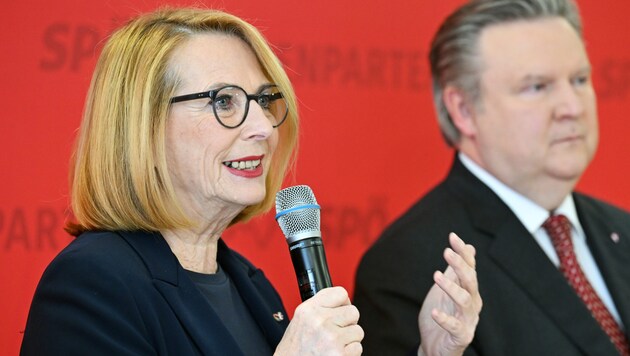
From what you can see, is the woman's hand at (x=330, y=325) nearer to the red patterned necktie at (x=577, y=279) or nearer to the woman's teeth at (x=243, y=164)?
the woman's teeth at (x=243, y=164)

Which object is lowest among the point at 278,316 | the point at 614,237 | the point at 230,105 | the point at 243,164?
the point at 278,316

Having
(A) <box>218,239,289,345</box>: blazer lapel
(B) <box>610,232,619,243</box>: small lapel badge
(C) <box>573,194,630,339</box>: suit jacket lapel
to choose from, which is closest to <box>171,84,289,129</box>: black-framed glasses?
(A) <box>218,239,289,345</box>: blazer lapel

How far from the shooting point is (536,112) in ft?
9.90

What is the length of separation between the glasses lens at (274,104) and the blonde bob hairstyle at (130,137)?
0.67ft

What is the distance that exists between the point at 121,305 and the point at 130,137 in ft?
1.16

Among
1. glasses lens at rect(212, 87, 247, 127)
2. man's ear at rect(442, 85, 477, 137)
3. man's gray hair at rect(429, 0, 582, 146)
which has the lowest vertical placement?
glasses lens at rect(212, 87, 247, 127)

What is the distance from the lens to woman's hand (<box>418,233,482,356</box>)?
1974 millimetres

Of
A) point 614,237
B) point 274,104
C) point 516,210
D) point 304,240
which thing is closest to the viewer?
point 304,240

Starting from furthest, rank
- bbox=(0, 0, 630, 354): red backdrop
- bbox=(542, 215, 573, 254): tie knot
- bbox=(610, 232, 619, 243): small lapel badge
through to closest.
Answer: bbox=(610, 232, 619, 243): small lapel badge
bbox=(542, 215, 573, 254): tie knot
bbox=(0, 0, 630, 354): red backdrop

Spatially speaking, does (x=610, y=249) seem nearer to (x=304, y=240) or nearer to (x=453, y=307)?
(x=453, y=307)

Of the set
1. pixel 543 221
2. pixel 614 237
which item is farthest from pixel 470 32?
pixel 614 237

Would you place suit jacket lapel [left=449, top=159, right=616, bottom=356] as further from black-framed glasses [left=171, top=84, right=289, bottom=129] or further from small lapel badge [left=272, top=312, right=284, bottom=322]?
black-framed glasses [left=171, top=84, right=289, bottom=129]

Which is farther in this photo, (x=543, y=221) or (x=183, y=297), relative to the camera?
(x=543, y=221)

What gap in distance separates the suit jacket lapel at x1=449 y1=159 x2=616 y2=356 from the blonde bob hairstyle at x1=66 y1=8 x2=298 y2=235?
1149mm
